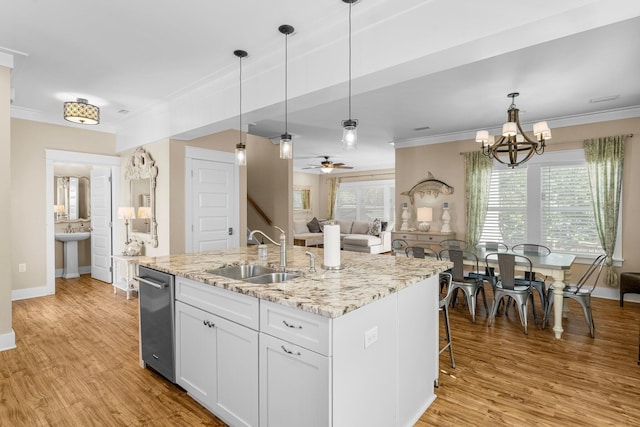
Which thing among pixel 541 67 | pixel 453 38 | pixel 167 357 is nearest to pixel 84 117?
pixel 167 357

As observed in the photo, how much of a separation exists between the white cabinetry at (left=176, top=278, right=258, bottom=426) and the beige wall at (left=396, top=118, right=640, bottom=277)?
5480mm

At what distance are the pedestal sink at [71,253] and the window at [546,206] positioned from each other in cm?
743

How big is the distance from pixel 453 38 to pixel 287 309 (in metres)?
1.85

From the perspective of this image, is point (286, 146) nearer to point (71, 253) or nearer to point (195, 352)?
point (195, 352)

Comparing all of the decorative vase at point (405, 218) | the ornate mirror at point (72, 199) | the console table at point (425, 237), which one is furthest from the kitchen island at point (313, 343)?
the ornate mirror at point (72, 199)

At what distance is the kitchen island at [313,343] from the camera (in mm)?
1570

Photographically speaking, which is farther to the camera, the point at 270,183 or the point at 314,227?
the point at 314,227

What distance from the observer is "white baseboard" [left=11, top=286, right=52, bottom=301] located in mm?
4980

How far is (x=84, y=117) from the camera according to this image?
448 centimetres

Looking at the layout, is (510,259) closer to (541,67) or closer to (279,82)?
(541,67)

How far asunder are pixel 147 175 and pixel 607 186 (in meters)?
6.64

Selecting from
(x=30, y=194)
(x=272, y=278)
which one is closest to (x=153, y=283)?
(x=272, y=278)

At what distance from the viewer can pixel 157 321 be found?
8.68 ft

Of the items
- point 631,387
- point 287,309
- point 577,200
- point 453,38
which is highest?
point 453,38
